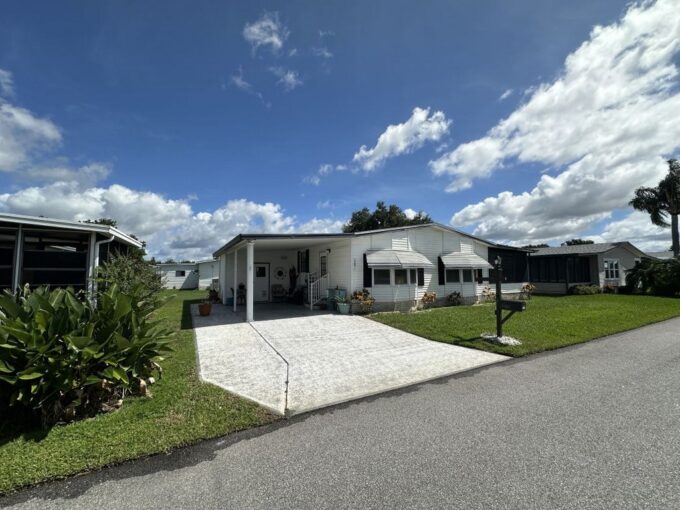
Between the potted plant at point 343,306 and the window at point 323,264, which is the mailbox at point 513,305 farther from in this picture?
the window at point 323,264

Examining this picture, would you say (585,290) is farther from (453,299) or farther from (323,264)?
(323,264)

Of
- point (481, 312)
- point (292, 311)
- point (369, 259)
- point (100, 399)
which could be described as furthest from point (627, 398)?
point (292, 311)

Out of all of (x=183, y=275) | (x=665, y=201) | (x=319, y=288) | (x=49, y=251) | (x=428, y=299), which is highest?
(x=665, y=201)

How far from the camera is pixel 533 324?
968 cm

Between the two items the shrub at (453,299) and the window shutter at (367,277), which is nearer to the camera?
the window shutter at (367,277)

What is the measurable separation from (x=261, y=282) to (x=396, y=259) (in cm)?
812

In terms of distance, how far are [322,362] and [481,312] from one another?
8.83 m

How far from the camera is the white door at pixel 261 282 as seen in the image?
17312 millimetres

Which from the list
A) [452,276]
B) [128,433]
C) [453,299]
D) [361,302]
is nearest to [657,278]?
[452,276]

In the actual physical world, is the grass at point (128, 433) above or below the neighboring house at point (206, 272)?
below

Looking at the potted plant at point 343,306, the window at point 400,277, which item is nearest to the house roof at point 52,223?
the potted plant at point 343,306

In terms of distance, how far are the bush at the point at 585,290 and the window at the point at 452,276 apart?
1052 cm

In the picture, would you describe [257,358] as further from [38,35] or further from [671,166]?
[671,166]

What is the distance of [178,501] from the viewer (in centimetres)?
250
